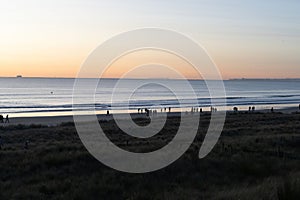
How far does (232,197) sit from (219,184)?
325 centimetres

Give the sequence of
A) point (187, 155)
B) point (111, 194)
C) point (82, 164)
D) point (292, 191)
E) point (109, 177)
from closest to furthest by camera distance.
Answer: point (292, 191) → point (111, 194) → point (109, 177) → point (82, 164) → point (187, 155)

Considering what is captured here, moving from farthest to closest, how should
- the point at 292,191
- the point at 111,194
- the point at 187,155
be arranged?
the point at 187,155, the point at 111,194, the point at 292,191

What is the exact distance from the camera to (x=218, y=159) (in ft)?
50.0

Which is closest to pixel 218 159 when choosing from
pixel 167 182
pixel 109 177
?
pixel 167 182

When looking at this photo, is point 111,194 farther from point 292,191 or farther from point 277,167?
point 277,167

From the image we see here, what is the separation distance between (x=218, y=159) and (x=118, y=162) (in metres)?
3.44

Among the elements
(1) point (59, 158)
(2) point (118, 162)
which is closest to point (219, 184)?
(2) point (118, 162)

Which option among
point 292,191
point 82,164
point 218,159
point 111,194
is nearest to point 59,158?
point 82,164

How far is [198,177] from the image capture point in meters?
13.3

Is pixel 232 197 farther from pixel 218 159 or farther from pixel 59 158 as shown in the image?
pixel 59 158

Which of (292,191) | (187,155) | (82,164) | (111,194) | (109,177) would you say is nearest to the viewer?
(292,191)

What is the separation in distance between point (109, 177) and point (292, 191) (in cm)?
536

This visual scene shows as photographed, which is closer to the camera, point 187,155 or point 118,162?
point 118,162

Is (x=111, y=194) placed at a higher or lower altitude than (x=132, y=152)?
lower
